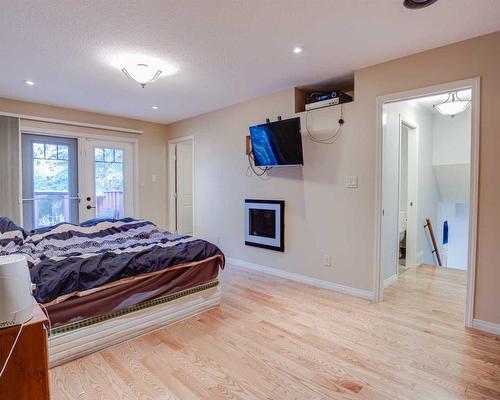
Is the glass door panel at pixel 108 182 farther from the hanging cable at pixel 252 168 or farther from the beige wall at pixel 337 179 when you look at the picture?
the hanging cable at pixel 252 168

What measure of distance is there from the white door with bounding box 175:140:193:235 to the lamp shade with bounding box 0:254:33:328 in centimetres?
475

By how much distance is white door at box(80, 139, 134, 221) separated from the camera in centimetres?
480

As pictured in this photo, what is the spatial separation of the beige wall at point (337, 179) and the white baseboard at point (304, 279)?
0.06 metres

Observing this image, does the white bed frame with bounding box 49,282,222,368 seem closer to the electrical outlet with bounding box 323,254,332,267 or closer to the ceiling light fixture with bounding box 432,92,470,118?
the electrical outlet with bounding box 323,254,332,267

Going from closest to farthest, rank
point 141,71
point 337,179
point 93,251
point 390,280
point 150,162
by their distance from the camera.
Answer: point 93,251 → point 141,71 → point 337,179 → point 390,280 → point 150,162

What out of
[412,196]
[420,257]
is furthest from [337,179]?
[420,257]

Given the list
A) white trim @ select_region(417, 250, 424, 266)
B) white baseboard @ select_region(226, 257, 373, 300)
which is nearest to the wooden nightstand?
white baseboard @ select_region(226, 257, 373, 300)

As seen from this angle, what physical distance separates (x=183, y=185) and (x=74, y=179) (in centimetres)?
188

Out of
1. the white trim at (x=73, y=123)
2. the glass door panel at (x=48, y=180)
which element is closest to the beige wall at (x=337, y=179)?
the white trim at (x=73, y=123)

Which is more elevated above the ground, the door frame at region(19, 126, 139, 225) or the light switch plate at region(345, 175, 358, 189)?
the door frame at region(19, 126, 139, 225)

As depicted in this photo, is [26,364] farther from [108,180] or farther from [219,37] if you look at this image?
[108,180]

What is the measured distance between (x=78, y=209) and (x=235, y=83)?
10.5 ft

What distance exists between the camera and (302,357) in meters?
2.07

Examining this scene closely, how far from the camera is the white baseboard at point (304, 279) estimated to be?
3.18m
